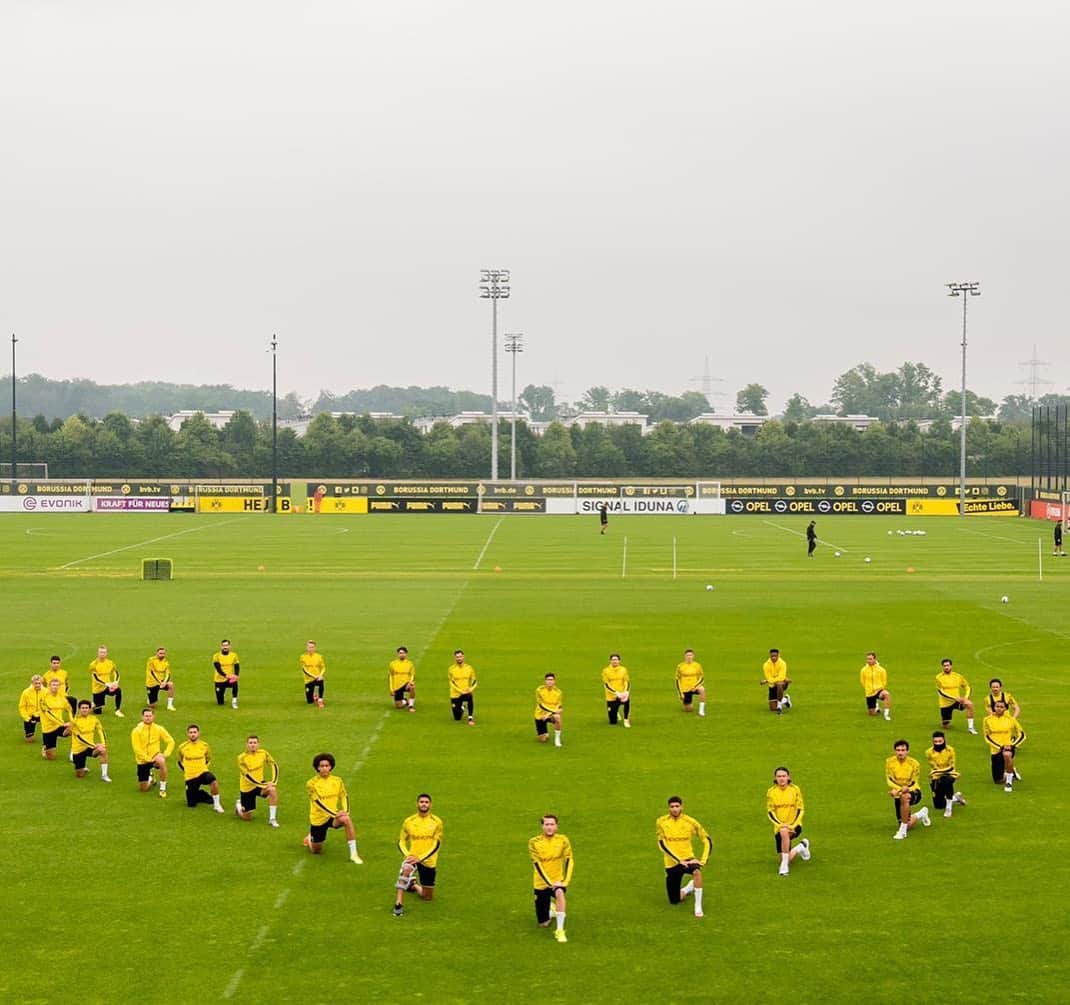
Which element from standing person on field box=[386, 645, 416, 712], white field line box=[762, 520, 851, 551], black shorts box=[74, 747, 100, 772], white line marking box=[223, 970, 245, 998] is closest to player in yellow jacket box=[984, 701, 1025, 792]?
standing person on field box=[386, 645, 416, 712]

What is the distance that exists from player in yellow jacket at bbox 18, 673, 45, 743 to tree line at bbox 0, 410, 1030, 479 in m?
138

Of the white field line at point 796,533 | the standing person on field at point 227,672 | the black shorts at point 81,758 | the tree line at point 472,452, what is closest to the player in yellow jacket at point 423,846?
the black shorts at point 81,758

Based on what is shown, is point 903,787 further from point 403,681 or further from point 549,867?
point 403,681

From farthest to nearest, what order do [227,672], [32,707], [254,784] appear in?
1. [227,672]
2. [32,707]
3. [254,784]

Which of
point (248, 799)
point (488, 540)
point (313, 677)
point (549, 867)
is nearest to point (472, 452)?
point (488, 540)

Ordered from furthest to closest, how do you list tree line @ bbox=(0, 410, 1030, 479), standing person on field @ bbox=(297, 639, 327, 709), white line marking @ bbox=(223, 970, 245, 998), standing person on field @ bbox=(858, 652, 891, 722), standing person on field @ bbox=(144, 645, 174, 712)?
1. tree line @ bbox=(0, 410, 1030, 479)
2. standing person on field @ bbox=(297, 639, 327, 709)
3. standing person on field @ bbox=(144, 645, 174, 712)
4. standing person on field @ bbox=(858, 652, 891, 722)
5. white line marking @ bbox=(223, 970, 245, 998)

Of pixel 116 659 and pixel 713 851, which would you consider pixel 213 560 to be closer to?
pixel 116 659

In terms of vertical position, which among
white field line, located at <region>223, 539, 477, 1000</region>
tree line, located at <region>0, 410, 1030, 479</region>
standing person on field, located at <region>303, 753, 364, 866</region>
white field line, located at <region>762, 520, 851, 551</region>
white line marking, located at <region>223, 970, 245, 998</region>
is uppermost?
tree line, located at <region>0, 410, 1030, 479</region>

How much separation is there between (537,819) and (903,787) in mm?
5443

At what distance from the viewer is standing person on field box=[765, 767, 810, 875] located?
20.0 m

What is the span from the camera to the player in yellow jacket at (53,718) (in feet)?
88.8

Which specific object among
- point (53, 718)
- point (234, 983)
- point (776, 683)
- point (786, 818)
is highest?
point (776, 683)

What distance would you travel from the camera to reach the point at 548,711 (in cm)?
2839

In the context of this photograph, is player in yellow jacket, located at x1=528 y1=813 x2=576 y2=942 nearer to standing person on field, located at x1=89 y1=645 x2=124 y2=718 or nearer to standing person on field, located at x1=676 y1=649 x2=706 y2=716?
standing person on field, located at x1=676 y1=649 x2=706 y2=716
